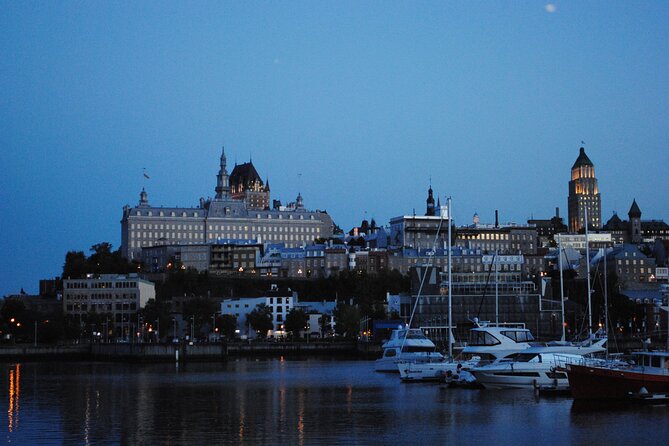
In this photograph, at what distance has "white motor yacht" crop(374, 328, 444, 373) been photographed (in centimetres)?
8322

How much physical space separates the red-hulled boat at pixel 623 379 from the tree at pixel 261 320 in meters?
99.8

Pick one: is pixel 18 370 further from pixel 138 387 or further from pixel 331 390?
pixel 331 390

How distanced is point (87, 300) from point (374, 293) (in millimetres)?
41995

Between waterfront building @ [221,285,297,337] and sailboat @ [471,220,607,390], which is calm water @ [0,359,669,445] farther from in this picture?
waterfront building @ [221,285,297,337]

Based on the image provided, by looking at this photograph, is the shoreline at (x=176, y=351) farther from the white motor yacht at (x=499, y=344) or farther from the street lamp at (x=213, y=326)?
the white motor yacht at (x=499, y=344)

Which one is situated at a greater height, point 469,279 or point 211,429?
point 469,279

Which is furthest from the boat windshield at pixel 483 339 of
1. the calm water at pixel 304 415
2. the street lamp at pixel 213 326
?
the street lamp at pixel 213 326

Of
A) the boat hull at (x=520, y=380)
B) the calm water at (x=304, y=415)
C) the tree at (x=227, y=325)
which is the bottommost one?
the calm water at (x=304, y=415)

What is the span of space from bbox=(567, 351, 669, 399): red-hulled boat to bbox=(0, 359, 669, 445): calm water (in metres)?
1.17

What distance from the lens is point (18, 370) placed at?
102188 millimetres

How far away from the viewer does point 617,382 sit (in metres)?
52.9

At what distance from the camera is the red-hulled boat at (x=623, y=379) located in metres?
52.8

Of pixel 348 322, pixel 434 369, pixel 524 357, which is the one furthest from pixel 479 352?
pixel 348 322

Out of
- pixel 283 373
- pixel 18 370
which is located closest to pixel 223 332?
pixel 18 370
